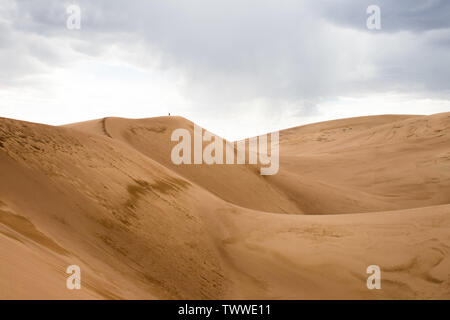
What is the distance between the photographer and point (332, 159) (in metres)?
19.5

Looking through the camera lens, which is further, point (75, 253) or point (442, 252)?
point (442, 252)

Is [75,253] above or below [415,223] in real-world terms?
below

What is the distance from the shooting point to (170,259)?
16.6ft

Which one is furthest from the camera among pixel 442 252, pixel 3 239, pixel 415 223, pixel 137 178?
pixel 137 178

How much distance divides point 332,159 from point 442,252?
1484 cm

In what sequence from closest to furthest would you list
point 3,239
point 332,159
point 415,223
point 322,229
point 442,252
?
point 3,239 → point 442,252 → point 415,223 → point 322,229 → point 332,159

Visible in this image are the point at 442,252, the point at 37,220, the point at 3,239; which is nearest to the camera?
the point at 3,239

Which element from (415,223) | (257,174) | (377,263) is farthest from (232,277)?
(257,174)

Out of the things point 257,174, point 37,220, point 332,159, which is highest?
point 332,159

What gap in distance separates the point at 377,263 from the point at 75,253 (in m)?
3.48

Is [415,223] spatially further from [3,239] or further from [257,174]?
[257,174]

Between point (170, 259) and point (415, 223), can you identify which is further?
point (415, 223)

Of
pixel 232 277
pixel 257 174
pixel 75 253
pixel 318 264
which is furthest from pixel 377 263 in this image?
pixel 257 174
